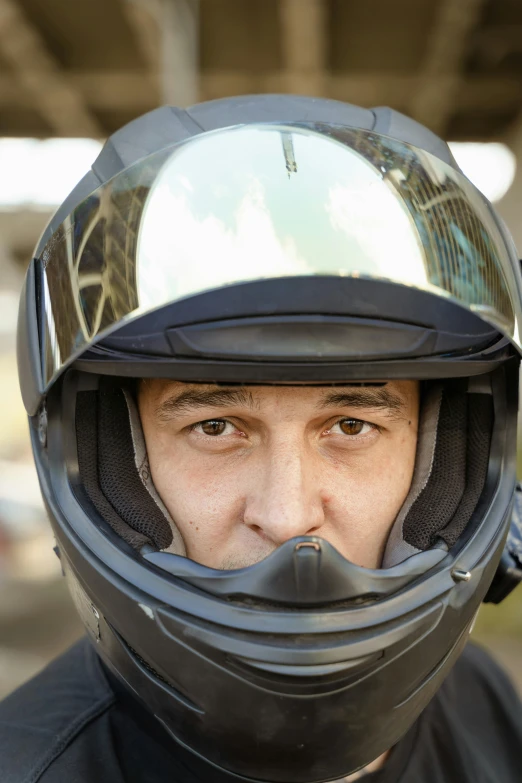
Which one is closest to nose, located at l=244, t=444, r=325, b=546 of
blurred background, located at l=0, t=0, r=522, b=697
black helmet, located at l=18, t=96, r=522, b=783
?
black helmet, located at l=18, t=96, r=522, b=783

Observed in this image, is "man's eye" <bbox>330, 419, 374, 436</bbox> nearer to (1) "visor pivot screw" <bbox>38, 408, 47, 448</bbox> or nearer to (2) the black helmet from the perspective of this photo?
(2) the black helmet

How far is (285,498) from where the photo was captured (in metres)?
1.13

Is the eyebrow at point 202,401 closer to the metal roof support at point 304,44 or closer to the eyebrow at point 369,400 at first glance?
the eyebrow at point 369,400

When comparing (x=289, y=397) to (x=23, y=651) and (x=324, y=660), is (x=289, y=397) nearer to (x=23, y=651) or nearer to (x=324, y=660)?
(x=324, y=660)

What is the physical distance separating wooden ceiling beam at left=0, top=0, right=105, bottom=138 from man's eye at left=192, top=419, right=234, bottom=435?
4.27m

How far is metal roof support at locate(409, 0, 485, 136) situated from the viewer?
4559mm

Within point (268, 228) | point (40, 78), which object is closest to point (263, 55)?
point (40, 78)

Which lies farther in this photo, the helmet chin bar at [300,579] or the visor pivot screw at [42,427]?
the visor pivot screw at [42,427]

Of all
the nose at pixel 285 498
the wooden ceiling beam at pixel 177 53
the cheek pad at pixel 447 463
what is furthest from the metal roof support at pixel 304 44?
the nose at pixel 285 498

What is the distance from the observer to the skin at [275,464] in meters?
1.16

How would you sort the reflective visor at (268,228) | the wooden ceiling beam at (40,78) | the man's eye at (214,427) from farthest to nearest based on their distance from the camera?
the wooden ceiling beam at (40,78)
the man's eye at (214,427)
the reflective visor at (268,228)

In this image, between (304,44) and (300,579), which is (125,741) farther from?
(304,44)

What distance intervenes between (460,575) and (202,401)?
0.48 meters

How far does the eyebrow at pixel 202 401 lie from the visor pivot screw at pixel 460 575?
1.29 feet
